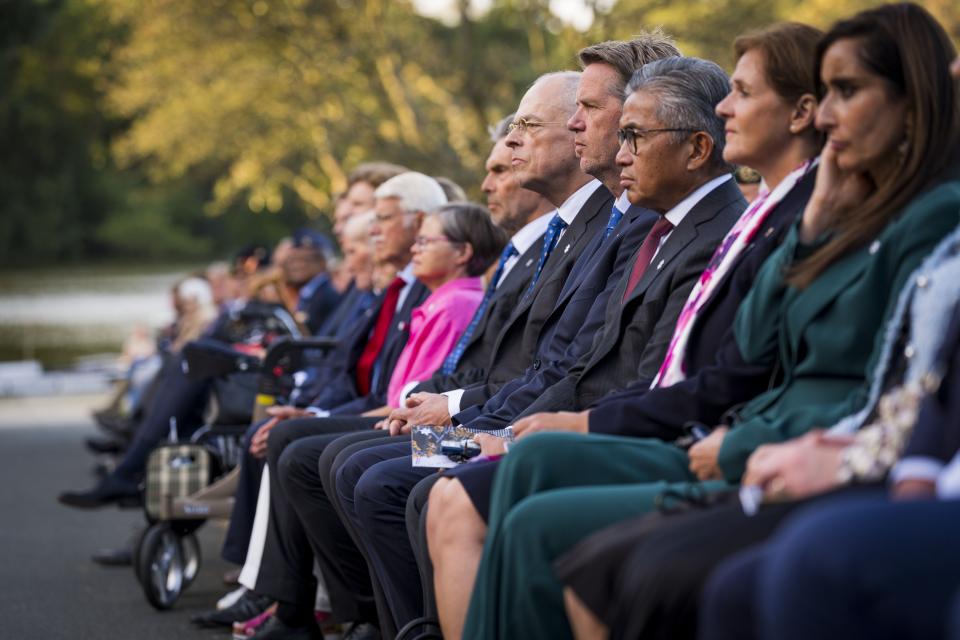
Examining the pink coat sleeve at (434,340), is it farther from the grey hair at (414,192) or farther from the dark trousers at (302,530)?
the grey hair at (414,192)

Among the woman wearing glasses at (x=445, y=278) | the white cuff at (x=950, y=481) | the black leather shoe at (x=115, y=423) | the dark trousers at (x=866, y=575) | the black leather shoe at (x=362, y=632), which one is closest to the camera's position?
the dark trousers at (x=866, y=575)

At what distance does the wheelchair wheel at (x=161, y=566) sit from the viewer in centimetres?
684

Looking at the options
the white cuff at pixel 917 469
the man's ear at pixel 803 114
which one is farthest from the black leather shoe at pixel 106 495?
the white cuff at pixel 917 469

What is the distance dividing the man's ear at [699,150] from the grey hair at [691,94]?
13 millimetres

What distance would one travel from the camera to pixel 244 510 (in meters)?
6.54

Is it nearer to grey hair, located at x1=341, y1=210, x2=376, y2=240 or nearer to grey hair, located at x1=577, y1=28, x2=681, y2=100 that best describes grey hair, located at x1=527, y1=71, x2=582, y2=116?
grey hair, located at x1=577, y1=28, x2=681, y2=100

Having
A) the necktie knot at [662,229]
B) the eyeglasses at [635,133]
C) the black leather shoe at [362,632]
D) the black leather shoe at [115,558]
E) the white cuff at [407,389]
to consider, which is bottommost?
the black leather shoe at [115,558]

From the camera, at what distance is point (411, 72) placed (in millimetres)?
23094

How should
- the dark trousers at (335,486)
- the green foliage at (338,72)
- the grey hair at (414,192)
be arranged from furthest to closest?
the green foliage at (338,72) → the grey hair at (414,192) → the dark trousers at (335,486)

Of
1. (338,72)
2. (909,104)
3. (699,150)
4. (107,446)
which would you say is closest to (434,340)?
(699,150)

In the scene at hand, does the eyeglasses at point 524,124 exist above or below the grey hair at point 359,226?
above

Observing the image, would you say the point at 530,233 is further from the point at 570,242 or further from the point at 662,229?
the point at 662,229

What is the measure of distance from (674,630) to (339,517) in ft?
9.16

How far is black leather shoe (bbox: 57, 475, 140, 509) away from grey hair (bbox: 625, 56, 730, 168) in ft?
14.9
